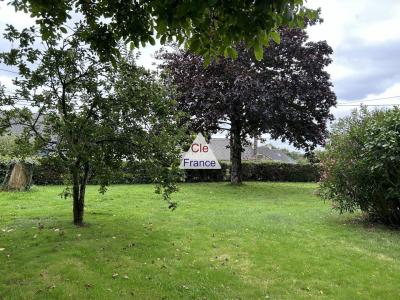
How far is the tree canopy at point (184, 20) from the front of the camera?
3.23 metres

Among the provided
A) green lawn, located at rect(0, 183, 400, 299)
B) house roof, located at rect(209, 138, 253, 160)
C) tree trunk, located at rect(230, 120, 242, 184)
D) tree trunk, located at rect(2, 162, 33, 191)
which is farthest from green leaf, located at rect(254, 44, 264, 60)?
house roof, located at rect(209, 138, 253, 160)

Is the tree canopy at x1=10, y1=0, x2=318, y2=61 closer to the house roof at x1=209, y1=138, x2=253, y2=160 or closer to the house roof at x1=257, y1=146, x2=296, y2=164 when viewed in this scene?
the house roof at x1=209, y1=138, x2=253, y2=160

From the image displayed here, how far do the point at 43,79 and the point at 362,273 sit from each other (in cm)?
596

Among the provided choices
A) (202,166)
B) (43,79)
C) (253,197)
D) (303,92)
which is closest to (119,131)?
(43,79)

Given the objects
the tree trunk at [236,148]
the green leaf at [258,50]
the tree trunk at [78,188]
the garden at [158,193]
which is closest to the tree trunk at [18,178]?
the garden at [158,193]

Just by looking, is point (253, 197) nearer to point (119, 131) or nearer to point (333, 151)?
point (333, 151)

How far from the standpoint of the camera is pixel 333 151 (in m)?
10.3

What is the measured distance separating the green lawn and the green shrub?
0.60 m

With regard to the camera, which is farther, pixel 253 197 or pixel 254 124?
pixel 254 124

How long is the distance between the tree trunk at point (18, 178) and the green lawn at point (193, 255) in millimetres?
4667

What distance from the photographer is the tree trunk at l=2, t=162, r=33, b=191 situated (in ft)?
51.7

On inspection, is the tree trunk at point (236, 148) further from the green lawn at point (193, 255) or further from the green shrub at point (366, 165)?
the green shrub at point (366, 165)

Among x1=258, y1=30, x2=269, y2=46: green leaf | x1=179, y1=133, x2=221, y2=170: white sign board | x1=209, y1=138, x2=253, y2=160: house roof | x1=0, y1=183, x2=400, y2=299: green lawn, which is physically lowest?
Result: x1=0, y1=183, x2=400, y2=299: green lawn

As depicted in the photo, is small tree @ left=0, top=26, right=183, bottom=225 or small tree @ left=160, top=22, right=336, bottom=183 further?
small tree @ left=160, top=22, right=336, bottom=183
